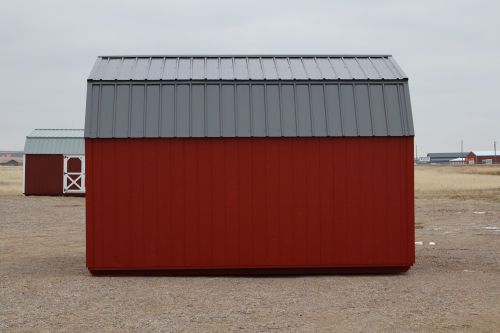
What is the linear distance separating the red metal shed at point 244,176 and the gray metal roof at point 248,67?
292mm

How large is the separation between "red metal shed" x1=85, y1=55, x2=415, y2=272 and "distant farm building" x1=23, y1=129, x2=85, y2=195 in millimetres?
24184

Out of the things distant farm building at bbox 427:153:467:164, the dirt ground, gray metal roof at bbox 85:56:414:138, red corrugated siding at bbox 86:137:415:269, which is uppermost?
distant farm building at bbox 427:153:467:164

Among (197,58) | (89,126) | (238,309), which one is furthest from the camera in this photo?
(197,58)

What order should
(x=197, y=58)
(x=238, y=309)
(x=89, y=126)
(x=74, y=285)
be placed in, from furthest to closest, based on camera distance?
(x=197, y=58) < (x=89, y=126) < (x=74, y=285) < (x=238, y=309)

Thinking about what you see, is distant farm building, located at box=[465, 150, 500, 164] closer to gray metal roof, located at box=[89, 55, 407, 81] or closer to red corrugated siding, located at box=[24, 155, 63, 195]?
red corrugated siding, located at box=[24, 155, 63, 195]

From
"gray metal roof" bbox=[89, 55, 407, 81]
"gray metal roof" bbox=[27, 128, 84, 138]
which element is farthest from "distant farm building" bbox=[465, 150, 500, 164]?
"gray metal roof" bbox=[89, 55, 407, 81]

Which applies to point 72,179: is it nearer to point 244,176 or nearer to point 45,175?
point 45,175

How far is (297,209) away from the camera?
1156cm

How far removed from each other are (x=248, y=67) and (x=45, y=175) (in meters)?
25.3

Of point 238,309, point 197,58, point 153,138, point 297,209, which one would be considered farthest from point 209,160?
point 238,309

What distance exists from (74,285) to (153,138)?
9.91ft

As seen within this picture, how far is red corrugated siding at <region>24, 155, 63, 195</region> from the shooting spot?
34.8m

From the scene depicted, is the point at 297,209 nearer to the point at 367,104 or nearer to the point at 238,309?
the point at 367,104

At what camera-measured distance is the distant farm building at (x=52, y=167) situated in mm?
34688
